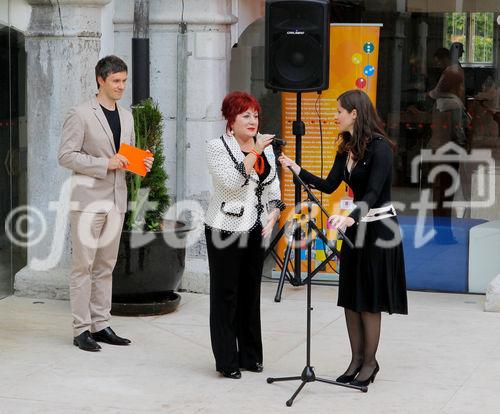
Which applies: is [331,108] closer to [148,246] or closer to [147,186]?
[147,186]

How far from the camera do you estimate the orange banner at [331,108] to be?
10.0 m

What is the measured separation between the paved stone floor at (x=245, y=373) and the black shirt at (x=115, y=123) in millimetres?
1338

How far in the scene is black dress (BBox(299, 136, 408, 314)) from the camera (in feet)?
22.4

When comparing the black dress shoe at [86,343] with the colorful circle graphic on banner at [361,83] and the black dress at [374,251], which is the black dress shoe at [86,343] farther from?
the colorful circle graphic on banner at [361,83]

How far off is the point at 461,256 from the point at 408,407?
3.69m

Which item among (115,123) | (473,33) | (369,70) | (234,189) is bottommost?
(234,189)

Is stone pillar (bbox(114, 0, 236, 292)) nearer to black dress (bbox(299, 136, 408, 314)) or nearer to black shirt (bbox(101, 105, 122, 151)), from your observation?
black shirt (bbox(101, 105, 122, 151))

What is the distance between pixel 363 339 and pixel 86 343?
73.8 inches

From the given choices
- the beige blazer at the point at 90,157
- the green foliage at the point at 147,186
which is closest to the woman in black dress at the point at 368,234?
the beige blazer at the point at 90,157

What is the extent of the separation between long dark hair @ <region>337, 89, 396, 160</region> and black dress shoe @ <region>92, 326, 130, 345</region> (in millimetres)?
2126

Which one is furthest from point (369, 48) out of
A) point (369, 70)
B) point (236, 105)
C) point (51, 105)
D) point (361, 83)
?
point (236, 105)

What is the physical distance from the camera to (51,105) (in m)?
9.50

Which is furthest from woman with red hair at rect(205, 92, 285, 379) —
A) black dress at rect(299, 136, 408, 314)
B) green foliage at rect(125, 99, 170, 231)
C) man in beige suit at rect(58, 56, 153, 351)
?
green foliage at rect(125, 99, 170, 231)

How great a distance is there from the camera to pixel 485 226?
10.1 meters
